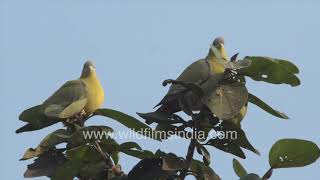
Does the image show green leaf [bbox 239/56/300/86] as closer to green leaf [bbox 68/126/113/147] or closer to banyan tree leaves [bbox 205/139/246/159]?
banyan tree leaves [bbox 205/139/246/159]

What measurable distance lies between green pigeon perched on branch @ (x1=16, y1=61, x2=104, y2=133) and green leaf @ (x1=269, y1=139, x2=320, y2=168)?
85 cm

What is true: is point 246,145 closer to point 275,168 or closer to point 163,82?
point 275,168

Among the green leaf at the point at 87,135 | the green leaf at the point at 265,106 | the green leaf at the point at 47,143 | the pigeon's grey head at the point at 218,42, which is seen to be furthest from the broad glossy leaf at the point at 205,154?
the pigeon's grey head at the point at 218,42

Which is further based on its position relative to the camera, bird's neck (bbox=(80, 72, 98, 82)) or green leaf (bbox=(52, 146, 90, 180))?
bird's neck (bbox=(80, 72, 98, 82))

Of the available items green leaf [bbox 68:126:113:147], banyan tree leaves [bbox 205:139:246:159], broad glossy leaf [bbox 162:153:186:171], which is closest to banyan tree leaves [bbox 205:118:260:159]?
banyan tree leaves [bbox 205:139:246:159]

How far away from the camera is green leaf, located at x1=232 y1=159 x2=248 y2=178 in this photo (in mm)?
2359

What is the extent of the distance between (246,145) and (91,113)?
0.75m

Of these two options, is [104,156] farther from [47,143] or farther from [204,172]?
[204,172]

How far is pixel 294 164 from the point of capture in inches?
84.1

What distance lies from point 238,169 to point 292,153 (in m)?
0.33

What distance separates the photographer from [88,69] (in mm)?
2838

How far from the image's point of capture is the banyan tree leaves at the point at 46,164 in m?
2.09

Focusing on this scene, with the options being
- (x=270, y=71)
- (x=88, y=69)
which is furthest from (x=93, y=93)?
(x=270, y=71)

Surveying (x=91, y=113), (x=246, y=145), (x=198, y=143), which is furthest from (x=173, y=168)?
(x=91, y=113)
